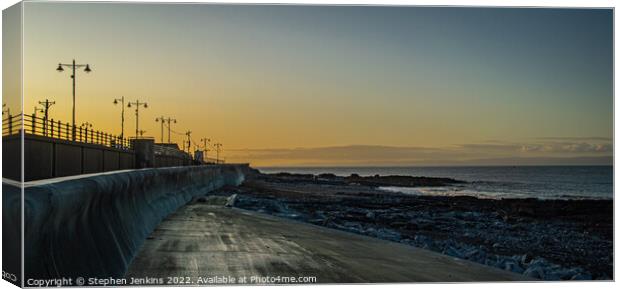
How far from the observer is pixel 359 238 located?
60.3 feet

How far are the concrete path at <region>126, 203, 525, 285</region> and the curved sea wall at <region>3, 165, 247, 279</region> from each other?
0.47m

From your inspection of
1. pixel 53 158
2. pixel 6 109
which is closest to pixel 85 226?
pixel 6 109

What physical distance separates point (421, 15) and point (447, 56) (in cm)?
272

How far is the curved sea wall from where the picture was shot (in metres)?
7.60

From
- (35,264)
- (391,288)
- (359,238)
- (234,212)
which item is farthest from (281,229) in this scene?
(35,264)

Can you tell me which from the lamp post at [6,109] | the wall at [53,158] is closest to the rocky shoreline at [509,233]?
the wall at [53,158]

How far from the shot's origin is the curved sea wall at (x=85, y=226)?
760 centimetres

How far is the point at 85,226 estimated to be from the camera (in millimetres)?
9047

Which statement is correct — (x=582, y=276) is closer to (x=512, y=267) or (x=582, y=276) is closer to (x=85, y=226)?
(x=512, y=267)

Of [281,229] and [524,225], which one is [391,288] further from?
[524,225]

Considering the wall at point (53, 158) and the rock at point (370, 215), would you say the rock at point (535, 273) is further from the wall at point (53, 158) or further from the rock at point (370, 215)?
the rock at point (370, 215)

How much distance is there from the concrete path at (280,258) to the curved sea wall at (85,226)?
465 millimetres

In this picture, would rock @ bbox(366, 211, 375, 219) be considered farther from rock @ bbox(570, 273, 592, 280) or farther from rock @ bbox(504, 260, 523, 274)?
rock @ bbox(570, 273, 592, 280)

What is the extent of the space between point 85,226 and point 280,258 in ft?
13.8
